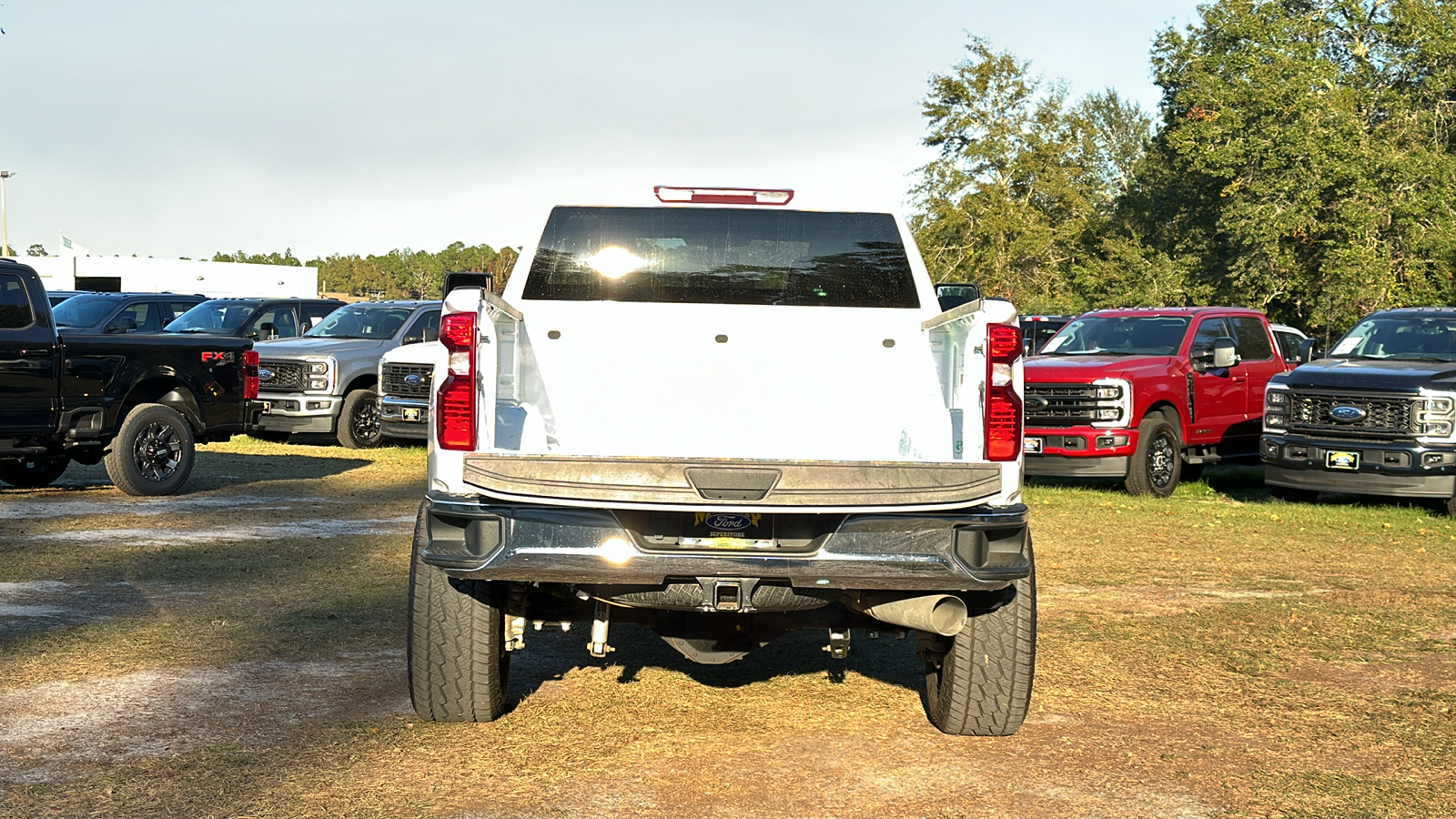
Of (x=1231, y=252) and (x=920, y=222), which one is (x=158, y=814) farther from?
(x=920, y=222)

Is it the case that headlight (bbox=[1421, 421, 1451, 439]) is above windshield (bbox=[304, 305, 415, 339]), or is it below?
below

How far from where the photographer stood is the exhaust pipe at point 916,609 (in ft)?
17.6

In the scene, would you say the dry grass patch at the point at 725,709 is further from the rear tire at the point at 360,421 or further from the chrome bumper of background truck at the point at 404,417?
the rear tire at the point at 360,421

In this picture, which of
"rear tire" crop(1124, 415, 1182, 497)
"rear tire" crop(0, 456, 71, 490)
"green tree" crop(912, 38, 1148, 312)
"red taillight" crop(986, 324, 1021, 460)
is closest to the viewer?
"red taillight" crop(986, 324, 1021, 460)

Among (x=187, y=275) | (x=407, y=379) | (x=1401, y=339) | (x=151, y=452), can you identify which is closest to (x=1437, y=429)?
(x=1401, y=339)

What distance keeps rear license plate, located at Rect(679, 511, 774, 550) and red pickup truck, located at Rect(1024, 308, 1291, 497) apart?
10.9m

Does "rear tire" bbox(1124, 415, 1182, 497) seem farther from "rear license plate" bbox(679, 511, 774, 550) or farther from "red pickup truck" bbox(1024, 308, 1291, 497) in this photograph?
"rear license plate" bbox(679, 511, 774, 550)

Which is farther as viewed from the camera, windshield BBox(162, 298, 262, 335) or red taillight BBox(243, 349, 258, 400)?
windshield BBox(162, 298, 262, 335)

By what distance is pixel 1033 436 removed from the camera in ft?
51.5

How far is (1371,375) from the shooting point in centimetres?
1441

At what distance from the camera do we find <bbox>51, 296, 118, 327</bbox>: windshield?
24234 millimetres

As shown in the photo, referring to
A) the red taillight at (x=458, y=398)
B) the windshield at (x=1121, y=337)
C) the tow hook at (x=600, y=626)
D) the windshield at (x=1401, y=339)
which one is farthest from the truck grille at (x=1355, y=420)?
the red taillight at (x=458, y=398)

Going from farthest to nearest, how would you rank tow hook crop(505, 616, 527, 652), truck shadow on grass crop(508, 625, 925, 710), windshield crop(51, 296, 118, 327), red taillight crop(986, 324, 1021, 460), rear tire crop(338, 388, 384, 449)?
1. windshield crop(51, 296, 118, 327)
2. rear tire crop(338, 388, 384, 449)
3. truck shadow on grass crop(508, 625, 925, 710)
4. tow hook crop(505, 616, 527, 652)
5. red taillight crop(986, 324, 1021, 460)

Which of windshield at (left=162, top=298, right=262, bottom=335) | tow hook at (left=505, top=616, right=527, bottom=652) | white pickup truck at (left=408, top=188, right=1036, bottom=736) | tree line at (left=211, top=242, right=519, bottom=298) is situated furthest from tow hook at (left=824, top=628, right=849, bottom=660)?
tree line at (left=211, top=242, right=519, bottom=298)
